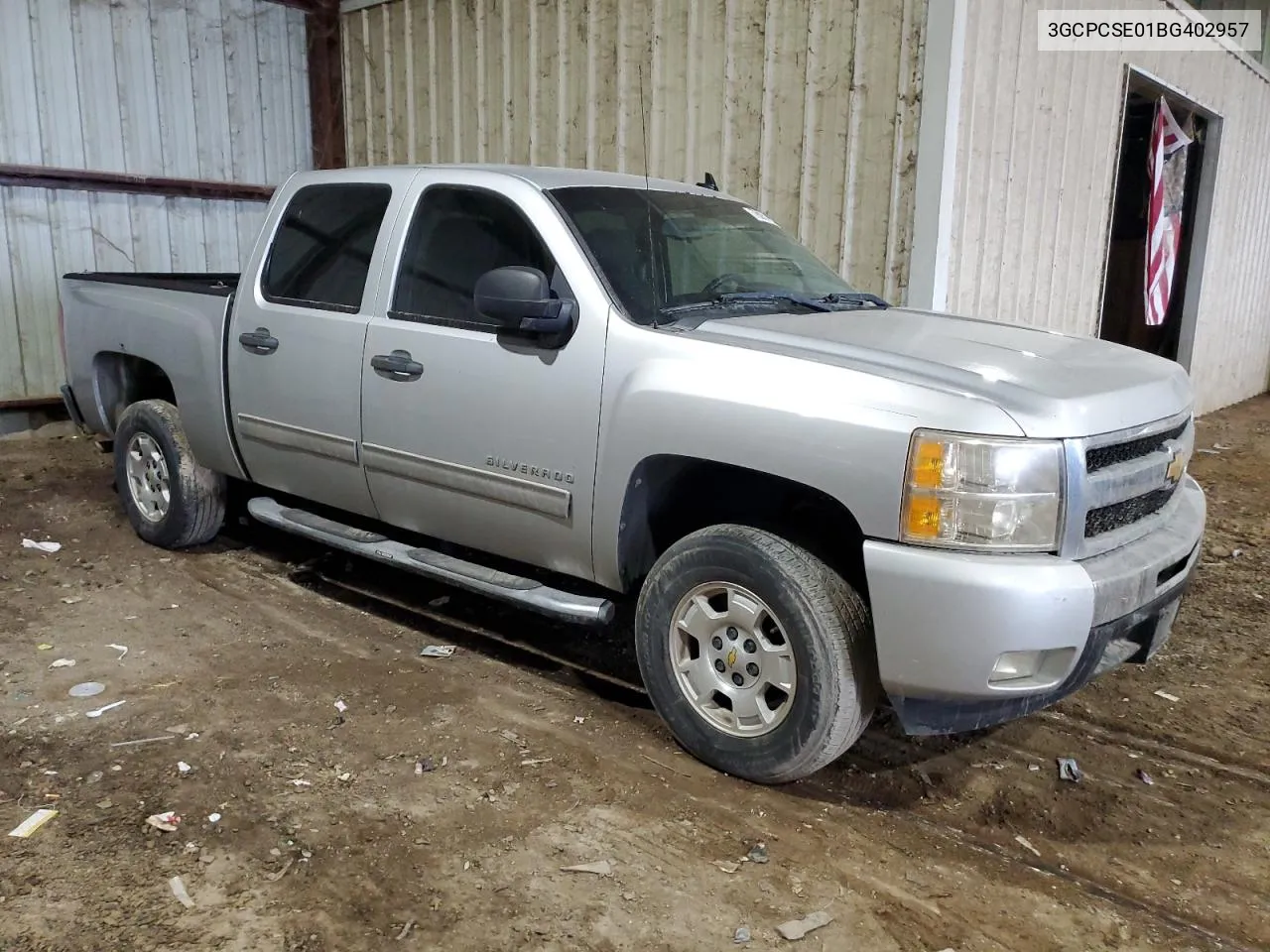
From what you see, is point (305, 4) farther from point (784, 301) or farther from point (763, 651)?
point (763, 651)

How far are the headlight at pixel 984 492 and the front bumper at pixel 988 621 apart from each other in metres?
0.05

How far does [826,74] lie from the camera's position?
662cm

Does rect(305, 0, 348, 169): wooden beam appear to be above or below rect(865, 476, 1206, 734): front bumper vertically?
above

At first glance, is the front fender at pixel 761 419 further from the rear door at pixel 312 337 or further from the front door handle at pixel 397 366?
the rear door at pixel 312 337

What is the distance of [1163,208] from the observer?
33.8 ft

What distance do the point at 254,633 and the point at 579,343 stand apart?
2.11m

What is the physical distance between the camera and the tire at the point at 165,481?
17.5ft

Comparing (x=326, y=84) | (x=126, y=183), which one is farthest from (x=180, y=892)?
(x=326, y=84)

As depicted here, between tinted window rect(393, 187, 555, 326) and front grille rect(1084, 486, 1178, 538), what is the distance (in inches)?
80.0

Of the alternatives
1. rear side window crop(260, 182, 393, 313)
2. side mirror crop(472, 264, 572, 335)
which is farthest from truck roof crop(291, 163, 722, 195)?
side mirror crop(472, 264, 572, 335)

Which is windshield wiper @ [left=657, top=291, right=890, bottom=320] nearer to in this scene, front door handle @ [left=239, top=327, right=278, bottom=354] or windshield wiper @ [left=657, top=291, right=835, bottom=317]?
windshield wiper @ [left=657, top=291, right=835, bottom=317]

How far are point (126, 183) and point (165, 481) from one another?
4.81 m

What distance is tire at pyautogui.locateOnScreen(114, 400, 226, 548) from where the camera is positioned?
5.34 m

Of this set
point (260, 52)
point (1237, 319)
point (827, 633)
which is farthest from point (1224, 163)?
point (827, 633)
